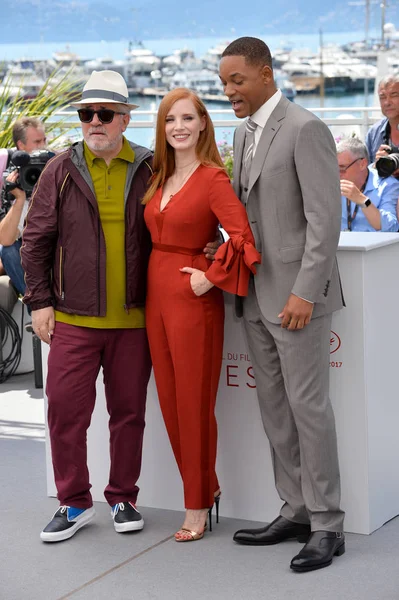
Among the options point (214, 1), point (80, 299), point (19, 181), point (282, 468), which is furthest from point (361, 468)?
point (214, 1)

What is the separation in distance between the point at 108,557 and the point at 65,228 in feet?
3.58

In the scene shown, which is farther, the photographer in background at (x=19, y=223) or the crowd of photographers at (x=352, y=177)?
the photographer in background at (x=19, y=223)

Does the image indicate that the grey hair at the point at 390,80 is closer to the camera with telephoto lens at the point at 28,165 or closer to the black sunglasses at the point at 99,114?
the camera with telephoto lens at the point at 28,165

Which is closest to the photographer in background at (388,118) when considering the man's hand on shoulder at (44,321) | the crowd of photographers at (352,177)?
the crowd of photographers at (352,177)

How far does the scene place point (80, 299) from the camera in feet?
Answer: 10.9

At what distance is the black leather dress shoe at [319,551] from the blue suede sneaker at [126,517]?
0.64 m

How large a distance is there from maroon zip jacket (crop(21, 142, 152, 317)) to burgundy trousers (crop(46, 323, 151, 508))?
0.12m

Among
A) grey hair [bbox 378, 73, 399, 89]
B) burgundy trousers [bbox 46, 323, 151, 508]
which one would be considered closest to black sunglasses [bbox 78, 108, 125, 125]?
burgundy trousers [bbox 46, 323, 151, 508]

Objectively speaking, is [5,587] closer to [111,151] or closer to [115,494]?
[115,494]

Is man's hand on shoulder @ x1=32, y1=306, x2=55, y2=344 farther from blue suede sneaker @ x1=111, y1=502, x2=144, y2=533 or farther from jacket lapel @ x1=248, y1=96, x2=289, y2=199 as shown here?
jacket lapel @ x1=248, y1=96, x2=289, y2=199

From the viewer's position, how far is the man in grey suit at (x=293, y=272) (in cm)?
296

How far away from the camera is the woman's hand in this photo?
3.19 meters

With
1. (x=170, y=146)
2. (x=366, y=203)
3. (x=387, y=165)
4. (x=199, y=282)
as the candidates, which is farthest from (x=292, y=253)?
(x=387, y=165)

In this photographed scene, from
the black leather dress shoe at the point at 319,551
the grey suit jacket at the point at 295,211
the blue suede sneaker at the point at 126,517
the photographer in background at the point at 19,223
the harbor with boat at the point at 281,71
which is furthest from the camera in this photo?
the harbor with boat at the point at 281,71
